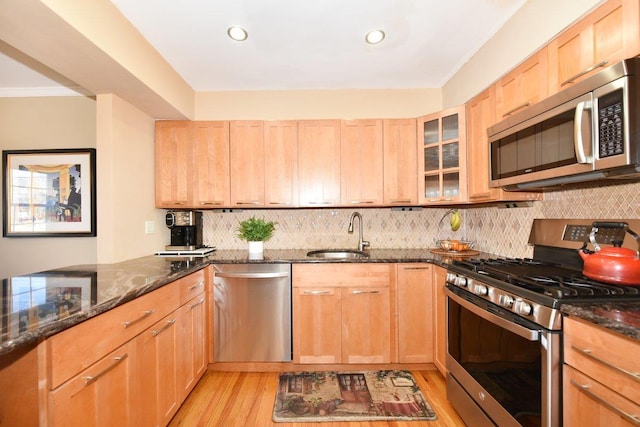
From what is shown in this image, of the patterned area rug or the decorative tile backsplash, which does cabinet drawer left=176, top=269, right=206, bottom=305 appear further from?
the patterned area rug

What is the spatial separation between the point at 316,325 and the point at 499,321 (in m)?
1.41

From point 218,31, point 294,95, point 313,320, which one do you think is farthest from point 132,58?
point 313,320

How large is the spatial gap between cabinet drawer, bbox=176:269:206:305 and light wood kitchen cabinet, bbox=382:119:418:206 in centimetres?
172

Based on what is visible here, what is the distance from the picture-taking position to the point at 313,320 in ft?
8.08

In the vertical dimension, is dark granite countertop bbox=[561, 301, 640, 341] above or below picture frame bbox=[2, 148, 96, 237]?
below

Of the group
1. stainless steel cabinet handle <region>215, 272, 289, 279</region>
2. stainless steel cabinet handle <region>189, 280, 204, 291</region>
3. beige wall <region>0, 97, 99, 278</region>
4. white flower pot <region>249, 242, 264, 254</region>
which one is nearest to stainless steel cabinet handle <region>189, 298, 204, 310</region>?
stainless steel cabinet handle <region>189, 280, 204, 291</region>

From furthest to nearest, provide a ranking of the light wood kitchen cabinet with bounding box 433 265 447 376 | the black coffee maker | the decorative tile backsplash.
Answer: the decorative tile backsplash < the black coffee maker < the light wood kitchen cabinet with bounding box 433 265 447 376

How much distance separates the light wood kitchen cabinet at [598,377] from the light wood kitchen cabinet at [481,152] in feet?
3.79

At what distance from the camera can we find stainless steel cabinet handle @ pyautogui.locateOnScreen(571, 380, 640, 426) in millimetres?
898

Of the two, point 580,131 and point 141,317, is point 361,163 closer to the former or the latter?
point 580,131

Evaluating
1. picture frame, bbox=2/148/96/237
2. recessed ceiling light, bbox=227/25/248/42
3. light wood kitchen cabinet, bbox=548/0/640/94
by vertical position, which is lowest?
picture frame, bbox=2/148/96/237

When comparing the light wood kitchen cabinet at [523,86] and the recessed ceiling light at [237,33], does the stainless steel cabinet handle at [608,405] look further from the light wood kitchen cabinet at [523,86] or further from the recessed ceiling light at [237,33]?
the recessed ceiling light at [237,33]

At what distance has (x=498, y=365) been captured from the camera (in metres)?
1.50

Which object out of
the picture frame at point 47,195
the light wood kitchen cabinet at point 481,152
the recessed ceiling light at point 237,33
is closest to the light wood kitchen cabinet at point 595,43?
the light wood kitchen cabinet at point 481,152
